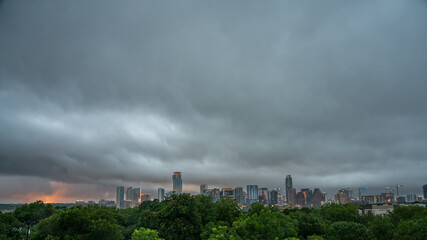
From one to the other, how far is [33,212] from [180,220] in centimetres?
6514

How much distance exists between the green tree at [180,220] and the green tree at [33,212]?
2349 inches

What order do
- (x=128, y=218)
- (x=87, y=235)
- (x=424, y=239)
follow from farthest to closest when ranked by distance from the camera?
(x=128, y=218)
(x=87, y=235)
(x=424, y=239)

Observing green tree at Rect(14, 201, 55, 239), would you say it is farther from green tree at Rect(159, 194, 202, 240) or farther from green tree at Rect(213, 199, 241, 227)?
green tree at Rect(213, 199, 241, 227)

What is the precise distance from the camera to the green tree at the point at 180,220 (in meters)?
42.0

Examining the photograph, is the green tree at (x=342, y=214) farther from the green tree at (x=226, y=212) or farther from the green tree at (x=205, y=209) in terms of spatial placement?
the green tree at (x=205, y=209)

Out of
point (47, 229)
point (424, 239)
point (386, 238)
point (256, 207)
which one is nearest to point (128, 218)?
point (47, 229)

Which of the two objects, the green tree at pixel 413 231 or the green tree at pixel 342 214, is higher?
the green tree at pixel 413 231

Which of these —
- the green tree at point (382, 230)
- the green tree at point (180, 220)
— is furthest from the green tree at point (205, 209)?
the green tree at point (382, 230)

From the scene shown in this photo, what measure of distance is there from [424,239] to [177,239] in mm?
35515

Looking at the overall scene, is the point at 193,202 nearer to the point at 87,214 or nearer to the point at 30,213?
the point at 87,214

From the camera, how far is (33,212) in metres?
81.4

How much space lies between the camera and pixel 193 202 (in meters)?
47.4

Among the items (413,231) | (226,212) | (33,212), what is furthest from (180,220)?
(33,212)

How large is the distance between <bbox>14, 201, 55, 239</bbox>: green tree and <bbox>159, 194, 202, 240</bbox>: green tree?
59.7m
